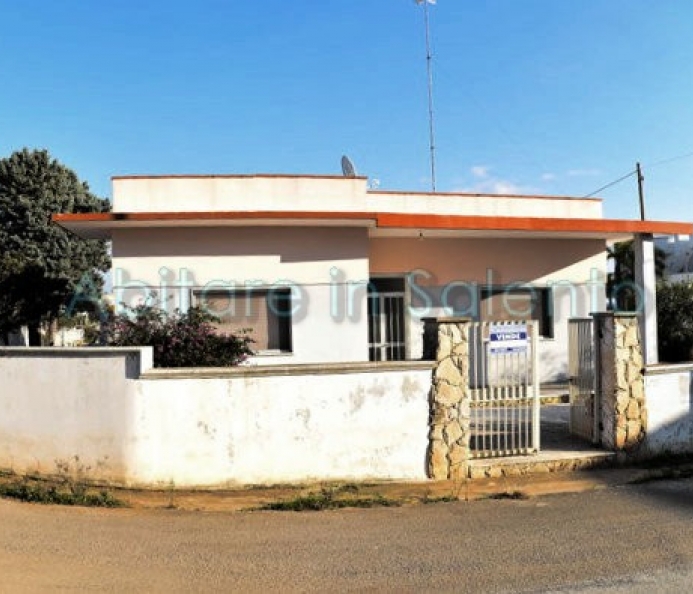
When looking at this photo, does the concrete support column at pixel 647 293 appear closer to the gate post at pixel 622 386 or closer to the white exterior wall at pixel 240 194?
the white exterior wall at pixel 240 194

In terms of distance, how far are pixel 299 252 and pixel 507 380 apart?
5.60 meters

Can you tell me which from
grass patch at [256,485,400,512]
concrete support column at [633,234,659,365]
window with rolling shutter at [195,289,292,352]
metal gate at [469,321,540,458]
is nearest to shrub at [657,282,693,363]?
concrete support column at [633,234,659,365]

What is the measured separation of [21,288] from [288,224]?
1097cm

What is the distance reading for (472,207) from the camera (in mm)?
14609

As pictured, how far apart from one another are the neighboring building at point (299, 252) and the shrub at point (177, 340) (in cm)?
347

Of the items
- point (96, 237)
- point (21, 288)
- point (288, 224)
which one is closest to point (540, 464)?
point (288, 224)

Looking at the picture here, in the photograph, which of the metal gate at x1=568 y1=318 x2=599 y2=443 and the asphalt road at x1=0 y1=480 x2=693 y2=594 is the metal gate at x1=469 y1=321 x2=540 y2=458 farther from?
the asphalt road at x1=0 y1=480 x2=693 y2=594

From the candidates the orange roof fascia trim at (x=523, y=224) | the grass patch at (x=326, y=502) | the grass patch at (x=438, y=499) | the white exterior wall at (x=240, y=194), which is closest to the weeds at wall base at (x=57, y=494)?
the grass patch at (x=326, y=502)

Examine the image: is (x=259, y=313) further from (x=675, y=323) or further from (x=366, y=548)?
(x=675, y=323)

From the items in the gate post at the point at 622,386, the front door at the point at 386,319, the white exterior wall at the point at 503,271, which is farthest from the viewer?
the white exterior wall at the point at 503,271

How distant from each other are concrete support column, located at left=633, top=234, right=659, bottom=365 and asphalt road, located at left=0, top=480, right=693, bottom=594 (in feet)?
28.0

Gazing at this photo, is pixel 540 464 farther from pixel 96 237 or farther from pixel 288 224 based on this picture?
pixel 96 237

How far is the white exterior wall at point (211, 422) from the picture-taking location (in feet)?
22.9

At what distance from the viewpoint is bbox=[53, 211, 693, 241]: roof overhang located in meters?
11.4
